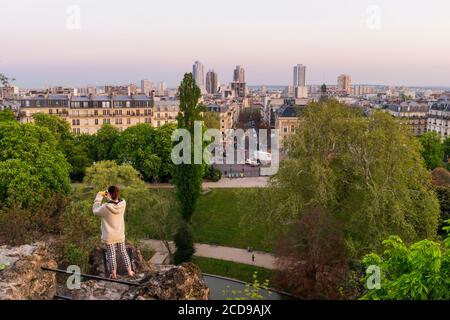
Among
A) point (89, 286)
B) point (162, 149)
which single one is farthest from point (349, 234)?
point (162, 149)

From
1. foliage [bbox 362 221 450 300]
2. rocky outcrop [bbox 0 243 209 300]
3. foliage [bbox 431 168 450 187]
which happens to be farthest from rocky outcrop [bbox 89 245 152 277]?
foliage [bbox 431 168 450 187]

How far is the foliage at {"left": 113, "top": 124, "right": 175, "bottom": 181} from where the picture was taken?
173 ft

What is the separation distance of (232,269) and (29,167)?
1648cm

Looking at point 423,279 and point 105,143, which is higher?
point 423,279

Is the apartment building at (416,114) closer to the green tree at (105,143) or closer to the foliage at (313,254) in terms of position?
the green tree at (105,143)

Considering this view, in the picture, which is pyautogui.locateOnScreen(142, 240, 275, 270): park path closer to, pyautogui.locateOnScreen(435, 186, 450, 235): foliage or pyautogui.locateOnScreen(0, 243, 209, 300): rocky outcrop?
pyautogui.locateOnScreen(435, 186, 450, 235): foliage

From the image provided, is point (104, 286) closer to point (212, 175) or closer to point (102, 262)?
point (102, 262)

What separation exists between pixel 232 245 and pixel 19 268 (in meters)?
25.9

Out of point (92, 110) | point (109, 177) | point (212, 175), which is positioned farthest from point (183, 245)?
point (92, 110)

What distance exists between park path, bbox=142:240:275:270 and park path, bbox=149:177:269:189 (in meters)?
16.0

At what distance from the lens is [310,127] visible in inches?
1160

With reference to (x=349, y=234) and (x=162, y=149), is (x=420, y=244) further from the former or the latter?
(x=162, y=149)

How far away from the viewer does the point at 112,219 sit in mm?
12836

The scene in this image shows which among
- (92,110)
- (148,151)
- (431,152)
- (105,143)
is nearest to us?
(148,151)
